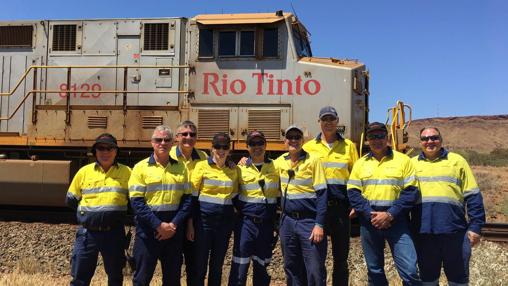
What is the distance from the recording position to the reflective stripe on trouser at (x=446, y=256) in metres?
4.20

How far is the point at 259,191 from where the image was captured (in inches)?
185

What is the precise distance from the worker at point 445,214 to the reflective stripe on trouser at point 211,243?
6.51 ft

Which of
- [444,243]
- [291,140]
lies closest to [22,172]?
[291,140]

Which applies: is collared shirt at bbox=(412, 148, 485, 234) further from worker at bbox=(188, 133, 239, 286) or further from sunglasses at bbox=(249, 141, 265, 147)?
worker at bbox=(188, 133, 239, 286)

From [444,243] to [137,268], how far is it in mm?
3043

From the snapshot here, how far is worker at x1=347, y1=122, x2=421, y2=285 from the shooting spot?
4.16 metres

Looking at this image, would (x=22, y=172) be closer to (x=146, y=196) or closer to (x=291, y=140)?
(x=146, y=196)

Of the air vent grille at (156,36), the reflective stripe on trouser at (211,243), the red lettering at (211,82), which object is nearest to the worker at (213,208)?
the reflective stripe on trouser at (211,243)

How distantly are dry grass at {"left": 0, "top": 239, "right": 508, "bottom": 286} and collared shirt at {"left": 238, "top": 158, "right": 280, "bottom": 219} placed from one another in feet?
6.67

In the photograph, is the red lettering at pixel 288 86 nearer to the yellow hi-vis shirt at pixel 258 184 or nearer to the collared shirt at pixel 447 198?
the yellow hi-vis shirt at pixel 258 184

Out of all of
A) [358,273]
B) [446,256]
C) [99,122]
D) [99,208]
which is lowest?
[358,273]

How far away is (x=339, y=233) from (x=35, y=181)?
21.8ft

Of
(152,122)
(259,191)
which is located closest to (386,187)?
(259,191)

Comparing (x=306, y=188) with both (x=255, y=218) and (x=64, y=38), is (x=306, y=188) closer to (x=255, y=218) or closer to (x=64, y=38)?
(x=255, y=218)
